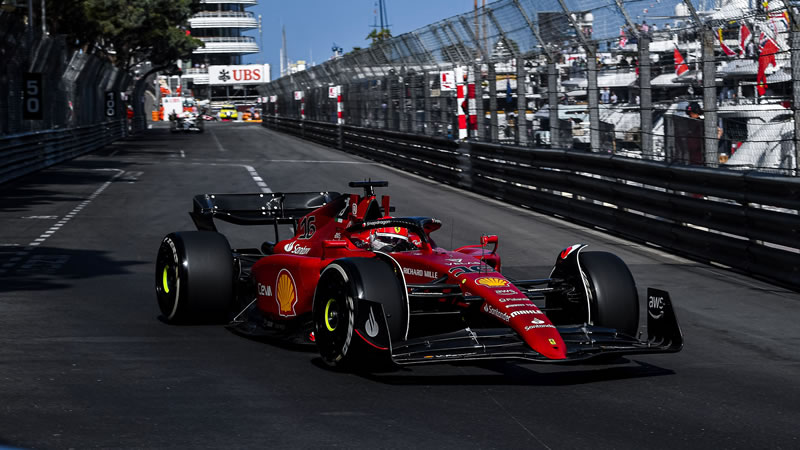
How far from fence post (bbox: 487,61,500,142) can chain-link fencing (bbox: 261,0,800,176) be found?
0.03 meters

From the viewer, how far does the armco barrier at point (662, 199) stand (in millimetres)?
11133

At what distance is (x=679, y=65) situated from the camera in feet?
43.9

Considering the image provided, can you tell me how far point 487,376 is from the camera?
267 inches

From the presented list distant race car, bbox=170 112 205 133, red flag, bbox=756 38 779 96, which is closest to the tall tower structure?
distant race car, bbox=170 112 205 133

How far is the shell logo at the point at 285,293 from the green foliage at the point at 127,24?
4567 centimetres

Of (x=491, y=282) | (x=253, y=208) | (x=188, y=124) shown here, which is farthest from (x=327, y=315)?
(x=188, y=124)

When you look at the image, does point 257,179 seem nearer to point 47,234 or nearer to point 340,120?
point 47,234

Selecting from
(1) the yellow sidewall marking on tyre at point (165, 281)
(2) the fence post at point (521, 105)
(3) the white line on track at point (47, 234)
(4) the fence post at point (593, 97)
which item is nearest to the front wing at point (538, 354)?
(1) the yellow sidewall marking on tyre at point (165, 281)

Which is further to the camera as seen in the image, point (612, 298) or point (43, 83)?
point (43, 83)

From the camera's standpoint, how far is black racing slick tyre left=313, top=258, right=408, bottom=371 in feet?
21.2

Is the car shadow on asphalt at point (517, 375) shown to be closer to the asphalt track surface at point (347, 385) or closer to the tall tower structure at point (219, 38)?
the asphalt track surface at point (347, 385)

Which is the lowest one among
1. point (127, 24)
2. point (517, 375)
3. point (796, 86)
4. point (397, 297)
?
point (517, 375)

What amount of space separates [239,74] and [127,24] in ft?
324

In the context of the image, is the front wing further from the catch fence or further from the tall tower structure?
the tall tower structure
